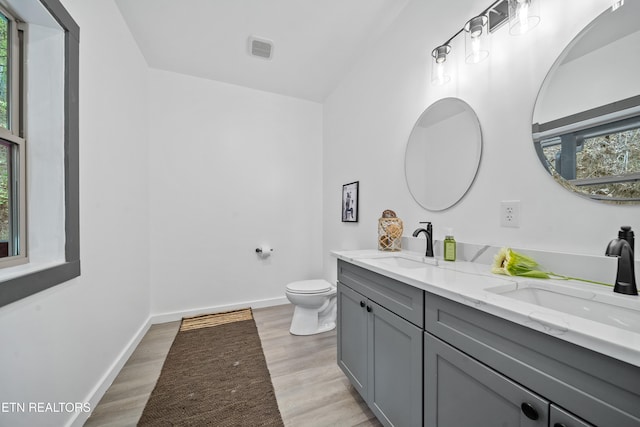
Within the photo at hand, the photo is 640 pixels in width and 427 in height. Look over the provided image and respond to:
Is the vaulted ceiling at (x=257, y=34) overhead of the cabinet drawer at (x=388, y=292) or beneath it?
overhead

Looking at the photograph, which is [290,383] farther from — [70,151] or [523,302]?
[70,151]

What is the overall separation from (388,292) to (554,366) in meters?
0.62

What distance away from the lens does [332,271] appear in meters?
2.69

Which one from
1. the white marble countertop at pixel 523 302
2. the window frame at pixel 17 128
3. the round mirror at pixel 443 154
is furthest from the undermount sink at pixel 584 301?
the window frame at pixel 17 128

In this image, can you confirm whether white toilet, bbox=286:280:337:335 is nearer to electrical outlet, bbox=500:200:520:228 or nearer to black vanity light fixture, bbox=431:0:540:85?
electrical outlet, bbox=500:200:520:228

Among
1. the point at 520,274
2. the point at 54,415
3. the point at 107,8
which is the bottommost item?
the point at 54,415

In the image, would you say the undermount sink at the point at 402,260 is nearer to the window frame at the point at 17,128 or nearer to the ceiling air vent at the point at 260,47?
the window frame at the point at 17,128

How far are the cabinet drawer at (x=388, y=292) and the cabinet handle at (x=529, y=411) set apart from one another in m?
0.35

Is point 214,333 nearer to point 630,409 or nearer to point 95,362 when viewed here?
point 95,362

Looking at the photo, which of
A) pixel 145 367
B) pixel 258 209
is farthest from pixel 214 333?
pixel 258 209

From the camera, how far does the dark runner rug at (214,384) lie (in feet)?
4.35

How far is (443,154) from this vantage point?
4.96 ft

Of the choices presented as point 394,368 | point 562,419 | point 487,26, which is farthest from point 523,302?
point 487,26

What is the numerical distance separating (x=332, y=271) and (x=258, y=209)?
113 cm
